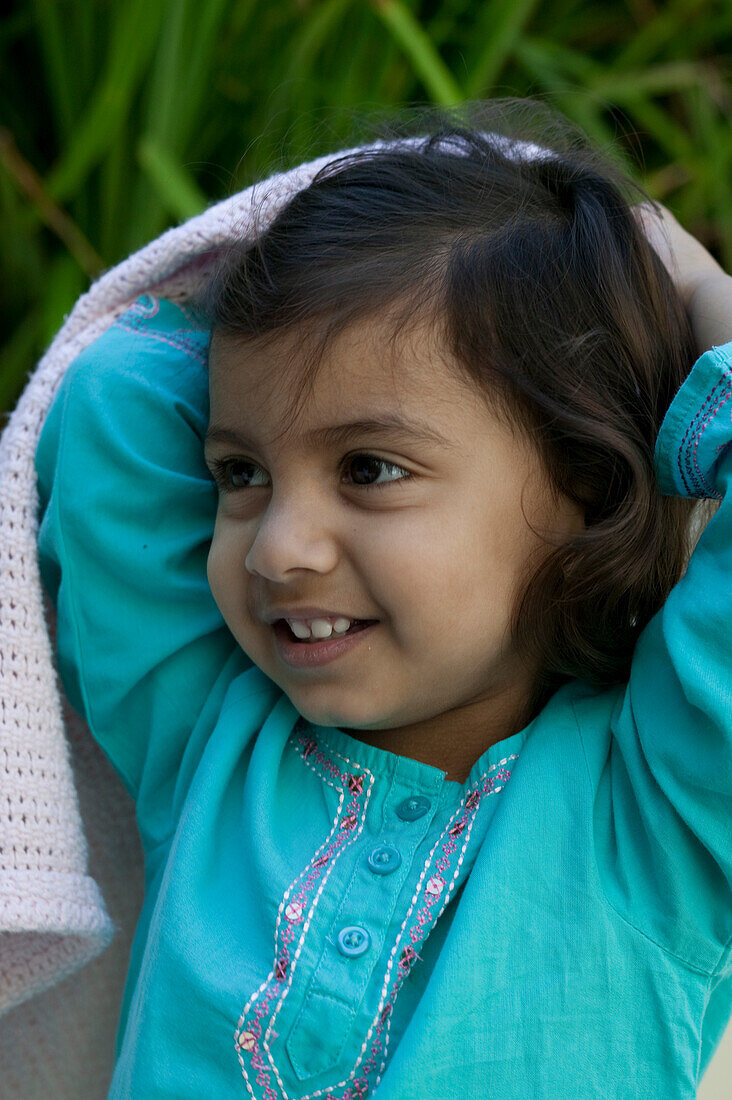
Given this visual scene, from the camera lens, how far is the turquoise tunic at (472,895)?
0.88 m

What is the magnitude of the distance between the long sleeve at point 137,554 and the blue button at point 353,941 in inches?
12.3

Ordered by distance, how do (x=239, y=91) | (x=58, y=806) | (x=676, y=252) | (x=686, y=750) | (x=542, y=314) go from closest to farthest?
(x=686, y=750)
(x=542, y=314)
(x=58, y=806)
(x=676, y=252)
(x=239, y=91)

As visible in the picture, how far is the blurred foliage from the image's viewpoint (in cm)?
184

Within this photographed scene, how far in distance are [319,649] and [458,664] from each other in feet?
0.40

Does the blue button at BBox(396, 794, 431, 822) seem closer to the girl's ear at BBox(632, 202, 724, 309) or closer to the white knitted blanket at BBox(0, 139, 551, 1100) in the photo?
the white knitted blanket at BBox(0, 139, 551, 1100)

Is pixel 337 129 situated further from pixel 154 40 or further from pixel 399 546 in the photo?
pixel 399 546

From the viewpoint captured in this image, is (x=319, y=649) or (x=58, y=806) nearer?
(x=319, y=649)

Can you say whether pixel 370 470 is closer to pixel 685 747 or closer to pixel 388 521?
pixel 388 521

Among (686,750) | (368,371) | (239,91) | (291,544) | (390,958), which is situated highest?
(239,91)

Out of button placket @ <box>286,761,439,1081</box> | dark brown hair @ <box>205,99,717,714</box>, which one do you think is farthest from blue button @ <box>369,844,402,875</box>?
dark brown hair @ <box>205,99,717,714</box>

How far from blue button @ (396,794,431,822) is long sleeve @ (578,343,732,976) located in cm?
15

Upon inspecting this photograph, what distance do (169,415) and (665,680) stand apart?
592 mm

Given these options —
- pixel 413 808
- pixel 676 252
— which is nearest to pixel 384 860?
pixel 413 808

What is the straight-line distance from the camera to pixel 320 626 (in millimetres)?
942
